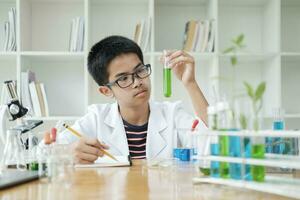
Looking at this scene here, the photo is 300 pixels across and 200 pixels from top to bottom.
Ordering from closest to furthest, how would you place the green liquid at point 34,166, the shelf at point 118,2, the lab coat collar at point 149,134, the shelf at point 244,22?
the green liquid at point 34,166
the lab coat collar at point 149,134
the shelf at point 118,2
the shelf at point 244,22

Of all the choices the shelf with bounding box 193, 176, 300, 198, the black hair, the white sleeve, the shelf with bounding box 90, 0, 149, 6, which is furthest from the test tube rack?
the shelf with bounding box 90, 0, 149, 6

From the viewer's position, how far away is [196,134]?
0.84 m

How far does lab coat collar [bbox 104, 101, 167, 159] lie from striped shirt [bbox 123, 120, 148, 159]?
5cm

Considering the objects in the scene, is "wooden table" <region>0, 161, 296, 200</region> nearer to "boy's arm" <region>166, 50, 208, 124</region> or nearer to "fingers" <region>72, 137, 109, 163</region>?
"fingers" <region>72, 137, 109, 163</region>

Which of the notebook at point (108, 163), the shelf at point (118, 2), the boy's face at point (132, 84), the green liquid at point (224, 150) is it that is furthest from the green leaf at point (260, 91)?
the shelf at point (118, 2)

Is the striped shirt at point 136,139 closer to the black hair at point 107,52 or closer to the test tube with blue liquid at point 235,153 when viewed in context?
the black hair at point 107,52

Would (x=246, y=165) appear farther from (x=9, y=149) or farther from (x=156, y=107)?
(x=156, y=107)

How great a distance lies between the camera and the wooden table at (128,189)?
2.51 ft

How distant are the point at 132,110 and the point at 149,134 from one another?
18 cm

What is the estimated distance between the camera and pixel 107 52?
6.30 feet

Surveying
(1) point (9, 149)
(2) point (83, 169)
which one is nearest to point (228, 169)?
(2) point (83, 169)

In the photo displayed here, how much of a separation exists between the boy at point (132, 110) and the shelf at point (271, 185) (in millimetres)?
882

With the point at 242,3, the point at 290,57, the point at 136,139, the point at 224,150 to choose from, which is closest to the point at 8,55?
the point at 136,139

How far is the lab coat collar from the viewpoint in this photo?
1.79 m
